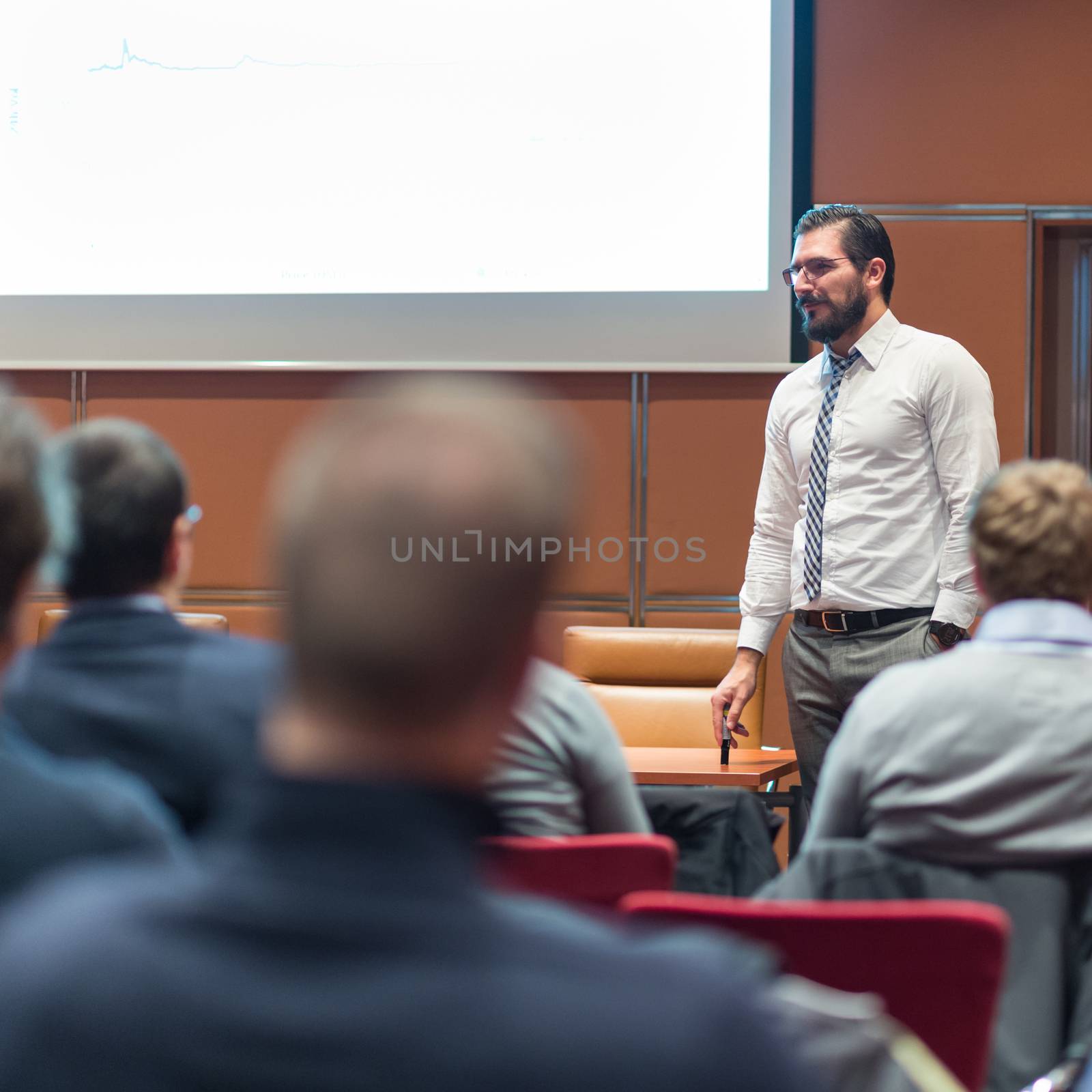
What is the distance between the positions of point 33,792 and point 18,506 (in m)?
0.29

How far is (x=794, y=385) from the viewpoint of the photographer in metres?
3.42

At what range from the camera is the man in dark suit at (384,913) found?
0.52 m

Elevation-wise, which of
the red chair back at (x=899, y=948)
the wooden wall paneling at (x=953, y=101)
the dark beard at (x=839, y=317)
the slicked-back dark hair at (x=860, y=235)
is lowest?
the red chair back at (x=899, y=948)

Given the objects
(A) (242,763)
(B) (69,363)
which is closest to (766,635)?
(A) (242,763)

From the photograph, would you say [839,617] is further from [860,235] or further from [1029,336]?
[1029,336]

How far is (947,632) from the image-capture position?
9.82 feet

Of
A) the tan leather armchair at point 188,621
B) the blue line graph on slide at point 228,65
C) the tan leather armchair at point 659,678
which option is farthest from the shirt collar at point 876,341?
the blue line graph on slide at point 228,65

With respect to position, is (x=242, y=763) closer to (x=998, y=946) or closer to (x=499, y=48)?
(x=998, y=946)

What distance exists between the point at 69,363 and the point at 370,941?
446 cm

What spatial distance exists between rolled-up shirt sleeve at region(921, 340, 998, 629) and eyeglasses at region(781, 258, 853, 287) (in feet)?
1.16

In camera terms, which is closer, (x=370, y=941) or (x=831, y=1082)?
(x=370, y=941)

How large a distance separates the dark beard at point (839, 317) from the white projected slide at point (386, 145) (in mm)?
1141

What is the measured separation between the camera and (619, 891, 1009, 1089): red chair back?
1180 mm

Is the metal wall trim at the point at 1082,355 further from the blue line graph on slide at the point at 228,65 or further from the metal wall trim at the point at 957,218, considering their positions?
the blue line graph on slide at the point at 228,65
